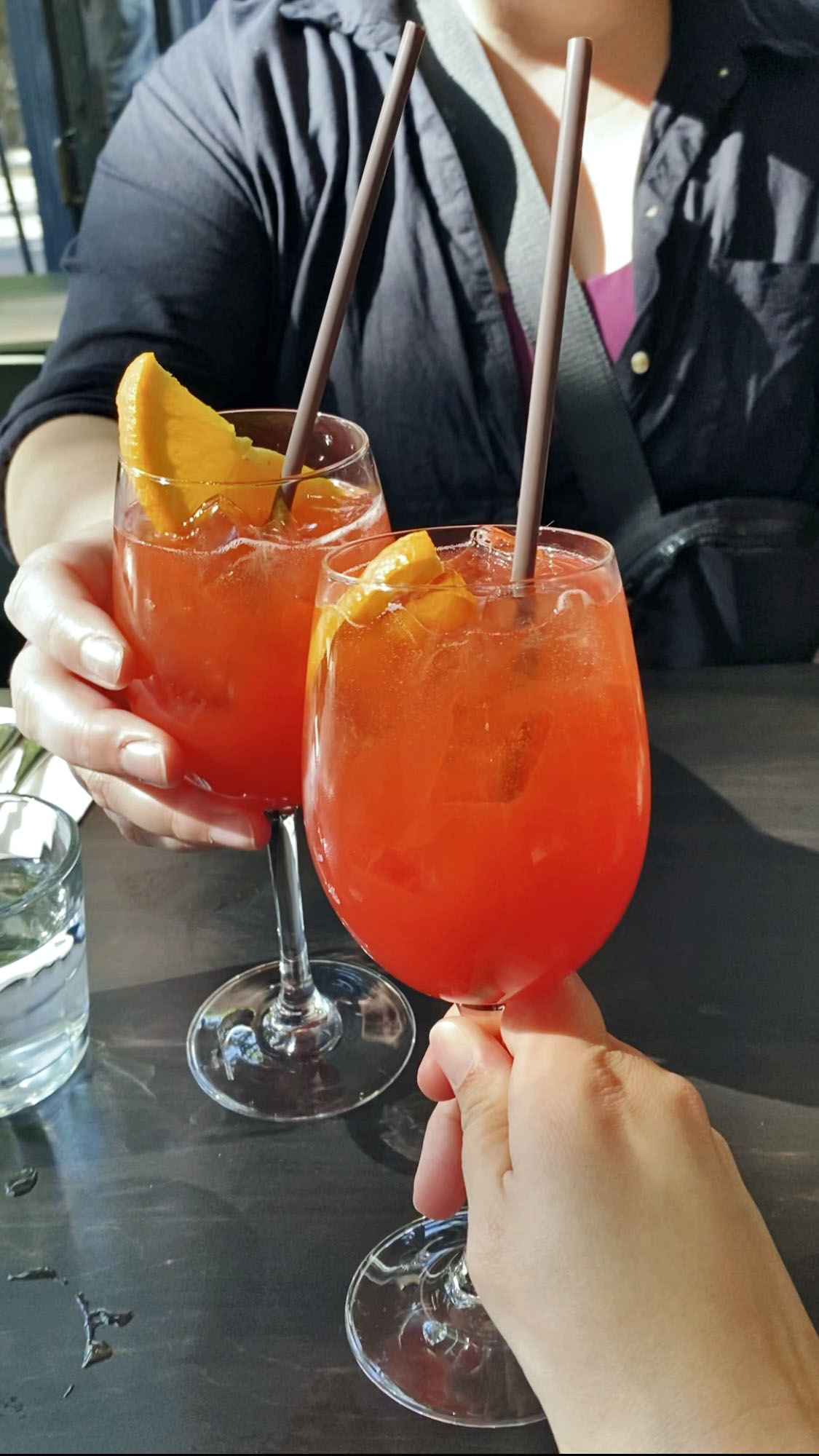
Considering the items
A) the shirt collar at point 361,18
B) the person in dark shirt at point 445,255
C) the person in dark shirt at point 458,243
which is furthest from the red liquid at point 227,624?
the shirt collar at point 361,18

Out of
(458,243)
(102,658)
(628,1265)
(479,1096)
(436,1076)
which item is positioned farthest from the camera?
(458,243)

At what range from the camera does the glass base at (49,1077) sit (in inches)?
29.4

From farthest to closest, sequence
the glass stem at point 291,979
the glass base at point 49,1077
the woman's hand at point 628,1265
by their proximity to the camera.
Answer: the glass stem at point 291,979 < the glass base at point 49,1077 < the woman's hand at point 628,1265

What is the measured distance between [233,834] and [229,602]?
0.17m

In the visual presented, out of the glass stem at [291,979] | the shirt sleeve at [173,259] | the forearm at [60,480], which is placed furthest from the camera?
the shirt sleeve at [173,259]

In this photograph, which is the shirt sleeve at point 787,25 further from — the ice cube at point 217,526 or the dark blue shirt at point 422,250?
the ice cube at point 217,526

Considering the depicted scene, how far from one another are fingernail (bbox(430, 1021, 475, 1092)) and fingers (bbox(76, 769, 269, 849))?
233mm

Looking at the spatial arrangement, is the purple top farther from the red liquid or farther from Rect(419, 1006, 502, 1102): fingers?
Rect(419, 1006, 502, 1102): fingers

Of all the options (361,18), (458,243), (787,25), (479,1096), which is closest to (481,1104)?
(479,1096)

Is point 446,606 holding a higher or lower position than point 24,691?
higher

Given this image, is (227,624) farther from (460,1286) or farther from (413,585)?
(460,1286)

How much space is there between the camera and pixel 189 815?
0.80 meters

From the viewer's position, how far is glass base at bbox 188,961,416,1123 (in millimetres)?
800

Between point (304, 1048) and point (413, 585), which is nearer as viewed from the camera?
point (413, 585)
